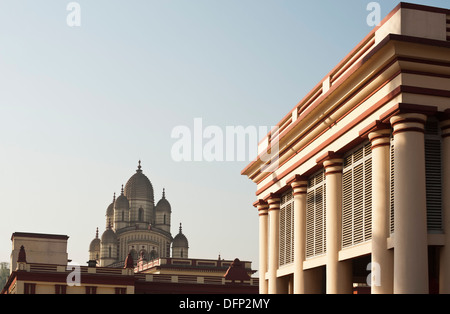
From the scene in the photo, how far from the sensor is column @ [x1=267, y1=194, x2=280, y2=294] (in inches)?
1291

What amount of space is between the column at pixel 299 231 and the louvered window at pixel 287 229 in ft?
4.55

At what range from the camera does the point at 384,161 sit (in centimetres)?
2208

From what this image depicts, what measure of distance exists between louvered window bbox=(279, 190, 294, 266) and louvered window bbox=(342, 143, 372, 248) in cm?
576

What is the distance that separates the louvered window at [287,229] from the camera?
3105cm

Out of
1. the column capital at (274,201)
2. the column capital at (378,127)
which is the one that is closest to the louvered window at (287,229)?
the column capital at (274,201)

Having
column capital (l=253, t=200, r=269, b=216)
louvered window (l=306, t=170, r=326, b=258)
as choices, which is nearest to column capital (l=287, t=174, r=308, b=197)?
louvered window (l=306, t=170, r=326, b=258)

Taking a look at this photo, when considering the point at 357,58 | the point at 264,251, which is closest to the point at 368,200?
the point at 357,58

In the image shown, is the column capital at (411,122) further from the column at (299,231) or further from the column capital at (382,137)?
the column at (299,231)

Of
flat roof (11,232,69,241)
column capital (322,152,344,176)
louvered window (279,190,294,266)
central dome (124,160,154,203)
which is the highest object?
central dome (124,160,154,203)

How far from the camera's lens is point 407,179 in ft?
67.9

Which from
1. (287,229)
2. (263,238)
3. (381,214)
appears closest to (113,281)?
(263,238)

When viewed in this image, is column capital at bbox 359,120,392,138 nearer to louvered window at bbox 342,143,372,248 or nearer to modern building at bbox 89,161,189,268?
louvered window at bbox 342,143,372,248

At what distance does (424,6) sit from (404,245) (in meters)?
6.72

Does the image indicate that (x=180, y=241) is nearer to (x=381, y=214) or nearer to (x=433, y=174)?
(x=381, y=214)
